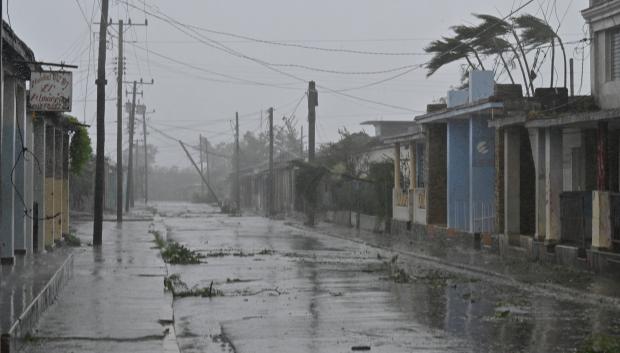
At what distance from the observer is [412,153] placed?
3978 cm

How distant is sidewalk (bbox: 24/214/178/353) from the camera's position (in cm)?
1116

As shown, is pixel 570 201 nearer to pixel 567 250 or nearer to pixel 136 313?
pixel 567 250

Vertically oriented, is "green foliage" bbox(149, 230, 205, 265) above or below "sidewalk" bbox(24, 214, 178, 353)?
above

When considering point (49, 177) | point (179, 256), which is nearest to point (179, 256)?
point (179, 256)

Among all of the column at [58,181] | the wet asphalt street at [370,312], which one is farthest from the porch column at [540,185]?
the column at [58,181]

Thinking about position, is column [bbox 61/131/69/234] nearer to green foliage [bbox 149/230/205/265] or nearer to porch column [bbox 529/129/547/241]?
green foliage [bbox 149/230/205/265]

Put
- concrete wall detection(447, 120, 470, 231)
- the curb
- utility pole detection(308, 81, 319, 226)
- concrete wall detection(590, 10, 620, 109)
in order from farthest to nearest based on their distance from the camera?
utility pole detection(308, 81, 319, 226)
concrete wall detection(447, 120, 470, 231)
concrete wall detection(590, 10, 620, 109)
the curb

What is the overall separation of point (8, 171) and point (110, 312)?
7.70 metres

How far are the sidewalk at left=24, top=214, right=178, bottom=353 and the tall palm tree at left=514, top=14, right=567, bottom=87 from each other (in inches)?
714

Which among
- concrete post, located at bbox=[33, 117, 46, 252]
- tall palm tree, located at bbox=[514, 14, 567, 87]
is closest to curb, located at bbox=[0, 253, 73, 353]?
concrete post, located at bbox=[33, 117, 46, 252]

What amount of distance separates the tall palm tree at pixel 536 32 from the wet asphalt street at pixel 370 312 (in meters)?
14.6

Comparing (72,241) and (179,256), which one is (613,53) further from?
(72,241)

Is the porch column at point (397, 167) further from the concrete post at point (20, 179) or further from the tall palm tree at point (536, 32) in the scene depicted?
the concrete post at point (20, 179)

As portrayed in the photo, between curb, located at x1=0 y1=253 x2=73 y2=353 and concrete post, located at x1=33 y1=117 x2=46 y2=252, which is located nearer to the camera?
curb, located at x1=0 y1=253 x2=73 y2=353
